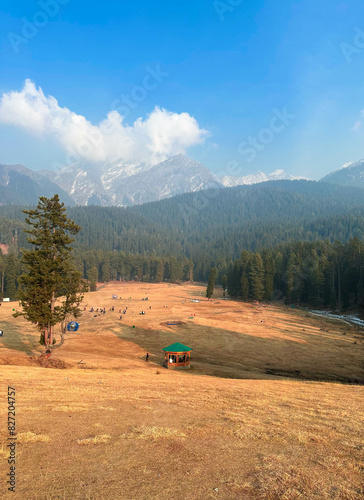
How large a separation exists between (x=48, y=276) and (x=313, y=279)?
102223 millimetres

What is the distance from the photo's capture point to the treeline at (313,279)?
336 feet

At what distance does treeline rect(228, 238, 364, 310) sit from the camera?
102 meters

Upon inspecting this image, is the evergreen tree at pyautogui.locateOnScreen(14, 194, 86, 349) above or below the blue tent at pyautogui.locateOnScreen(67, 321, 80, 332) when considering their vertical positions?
above

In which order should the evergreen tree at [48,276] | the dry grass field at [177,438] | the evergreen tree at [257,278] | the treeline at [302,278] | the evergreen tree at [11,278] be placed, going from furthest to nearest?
the evergreen tree at [11,278]
the evergreen tree at [257,278]
the treeline at [302,278]
the evergreen tree at [48,276]
the dry grass field at [177,438]

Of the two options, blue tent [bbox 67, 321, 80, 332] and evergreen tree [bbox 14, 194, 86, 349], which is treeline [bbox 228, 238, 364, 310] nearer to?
blue tent [bbox 67, 321, 80, 332]

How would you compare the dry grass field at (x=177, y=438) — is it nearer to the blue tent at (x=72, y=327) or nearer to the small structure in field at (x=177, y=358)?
the small structure in field at (x=177, y=358)

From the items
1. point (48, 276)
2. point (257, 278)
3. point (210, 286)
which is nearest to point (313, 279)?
point (257, 278)

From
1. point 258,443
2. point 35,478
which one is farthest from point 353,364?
point 35,478

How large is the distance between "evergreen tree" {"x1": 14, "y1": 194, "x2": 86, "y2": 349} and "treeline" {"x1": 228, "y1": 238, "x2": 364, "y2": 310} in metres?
87.7

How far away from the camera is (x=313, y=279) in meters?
108

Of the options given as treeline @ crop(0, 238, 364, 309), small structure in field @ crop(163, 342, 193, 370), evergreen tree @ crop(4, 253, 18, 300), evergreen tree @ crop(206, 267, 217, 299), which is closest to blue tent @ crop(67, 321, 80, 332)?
small structure in field @ crop(163, 342, 193, 370)

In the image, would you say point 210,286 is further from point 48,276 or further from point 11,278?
point 48,276

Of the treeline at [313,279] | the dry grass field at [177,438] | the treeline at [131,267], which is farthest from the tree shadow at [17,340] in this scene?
the treeline at [131,267]

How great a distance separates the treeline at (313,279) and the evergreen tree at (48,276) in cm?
8767
